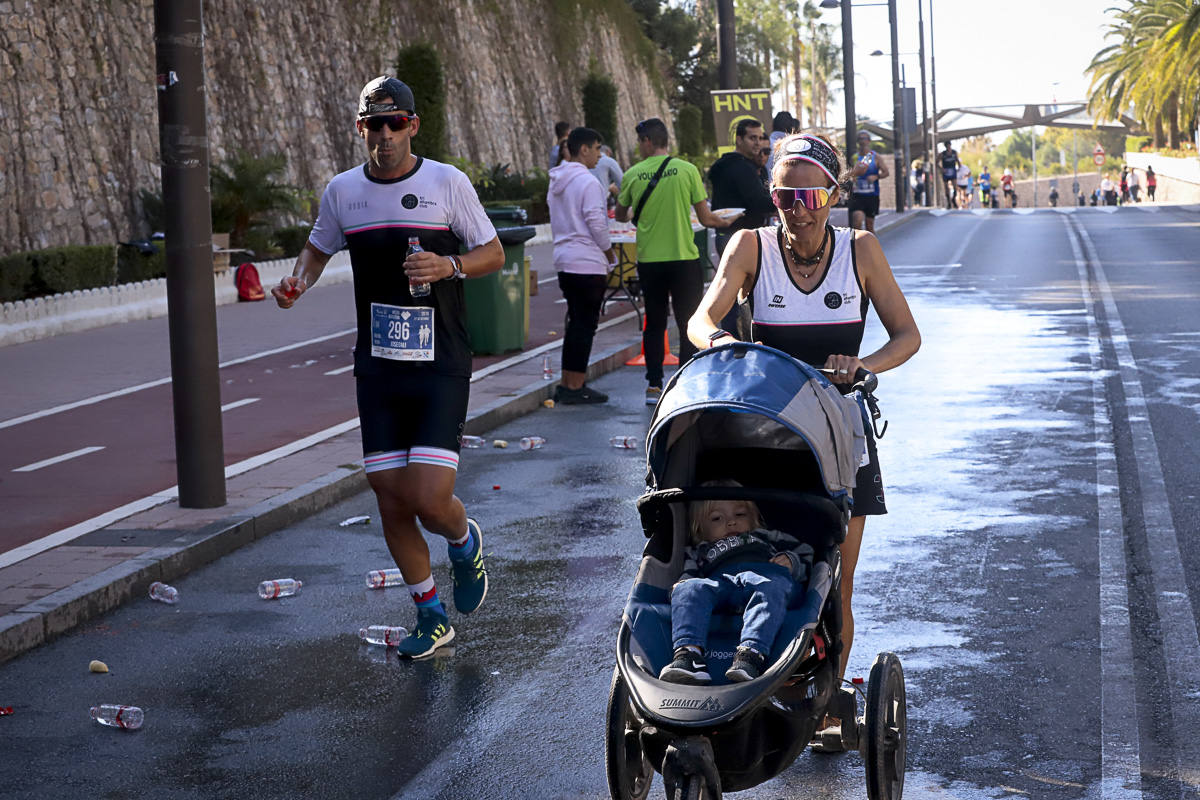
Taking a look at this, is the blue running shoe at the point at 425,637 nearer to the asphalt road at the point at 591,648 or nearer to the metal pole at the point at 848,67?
the asphalt road at the point at 591,648

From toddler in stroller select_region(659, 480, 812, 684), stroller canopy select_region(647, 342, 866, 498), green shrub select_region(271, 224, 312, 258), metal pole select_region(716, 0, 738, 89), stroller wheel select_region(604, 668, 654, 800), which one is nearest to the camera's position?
toddler in stroller select_region(659, 480, 812, 684)

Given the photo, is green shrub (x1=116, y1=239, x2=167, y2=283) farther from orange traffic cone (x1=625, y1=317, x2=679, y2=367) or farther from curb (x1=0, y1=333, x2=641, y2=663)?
curb (x1=0, y1=333, x2=641, y2=663)

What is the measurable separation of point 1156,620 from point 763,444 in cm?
267

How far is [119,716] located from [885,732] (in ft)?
8.41

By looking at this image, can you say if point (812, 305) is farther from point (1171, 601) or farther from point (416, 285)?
point (1171, 601)

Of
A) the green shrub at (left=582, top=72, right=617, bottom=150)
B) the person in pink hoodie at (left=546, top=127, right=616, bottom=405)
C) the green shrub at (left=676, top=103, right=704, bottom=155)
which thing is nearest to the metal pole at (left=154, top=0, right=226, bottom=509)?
the person in pink hoodie at (left=546, top=127, right=616, bottom=405)

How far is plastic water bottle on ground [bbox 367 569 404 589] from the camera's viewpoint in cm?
729

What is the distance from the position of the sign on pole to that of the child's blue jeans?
17163 millimetres

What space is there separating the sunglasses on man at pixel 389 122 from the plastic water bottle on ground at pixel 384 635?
1907 mm

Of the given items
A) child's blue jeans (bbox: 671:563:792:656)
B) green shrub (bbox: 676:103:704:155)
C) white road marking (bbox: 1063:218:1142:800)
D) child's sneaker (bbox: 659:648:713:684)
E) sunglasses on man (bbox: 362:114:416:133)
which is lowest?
white road marking (bbox: 1063:218:1142:800)

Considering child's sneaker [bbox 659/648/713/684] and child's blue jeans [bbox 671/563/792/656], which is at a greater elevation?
child's blue jeans [bbox 671/563/792/656]

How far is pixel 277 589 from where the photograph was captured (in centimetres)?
715

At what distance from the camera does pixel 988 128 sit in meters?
131

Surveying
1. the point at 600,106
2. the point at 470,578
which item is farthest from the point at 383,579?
the point at 600,106
